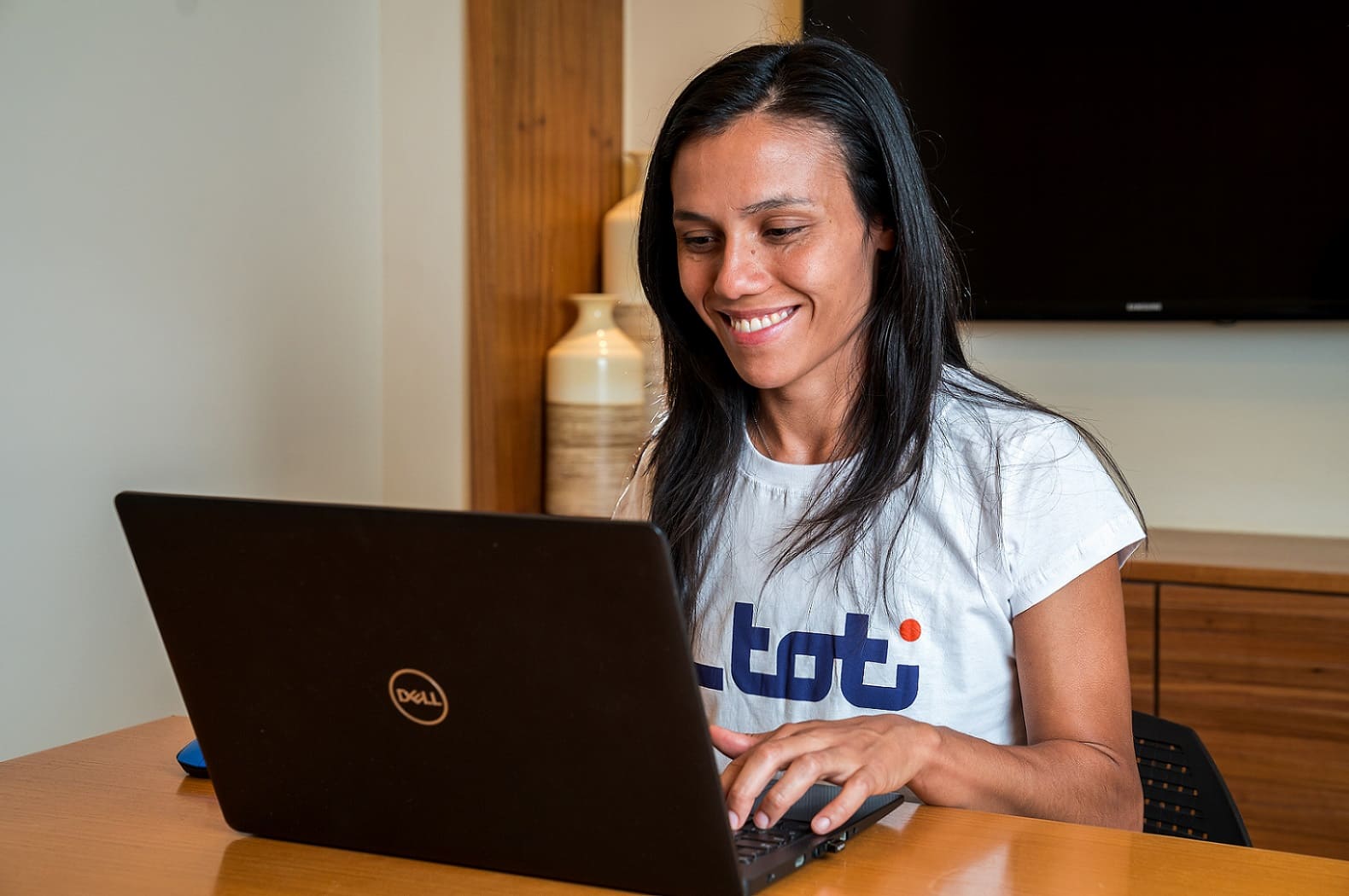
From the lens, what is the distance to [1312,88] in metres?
2.45

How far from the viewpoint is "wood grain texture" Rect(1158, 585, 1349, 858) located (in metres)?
2.25

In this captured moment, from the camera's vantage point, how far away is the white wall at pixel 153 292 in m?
1.96

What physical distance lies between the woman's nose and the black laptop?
0.56 m

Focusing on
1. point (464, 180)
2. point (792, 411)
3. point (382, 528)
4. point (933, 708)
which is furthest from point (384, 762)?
point (464, 180)

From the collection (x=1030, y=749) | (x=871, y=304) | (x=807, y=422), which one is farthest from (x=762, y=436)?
(x=1030, y=749)

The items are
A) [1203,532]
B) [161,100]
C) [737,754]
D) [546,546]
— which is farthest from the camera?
[1203,532]

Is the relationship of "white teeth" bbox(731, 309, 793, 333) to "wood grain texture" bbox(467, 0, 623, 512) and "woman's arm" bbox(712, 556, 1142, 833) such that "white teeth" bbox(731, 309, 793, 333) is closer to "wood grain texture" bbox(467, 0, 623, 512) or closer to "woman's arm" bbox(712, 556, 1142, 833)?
"woman's arm" bbox(712, 556, 1142, 833)

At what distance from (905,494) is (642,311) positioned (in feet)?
5.35

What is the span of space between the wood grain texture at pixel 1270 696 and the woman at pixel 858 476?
1180mm

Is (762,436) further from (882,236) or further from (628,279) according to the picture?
(628,279)

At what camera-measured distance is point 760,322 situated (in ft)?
4.28

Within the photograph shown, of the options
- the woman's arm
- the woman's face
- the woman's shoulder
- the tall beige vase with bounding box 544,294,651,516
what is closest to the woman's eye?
the woman's face

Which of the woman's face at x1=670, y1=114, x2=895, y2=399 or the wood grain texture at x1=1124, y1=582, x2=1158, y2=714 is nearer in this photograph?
the woman's face at x1=670, y1=114, x2=895, y2=399

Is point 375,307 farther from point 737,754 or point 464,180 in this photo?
point 737,754
